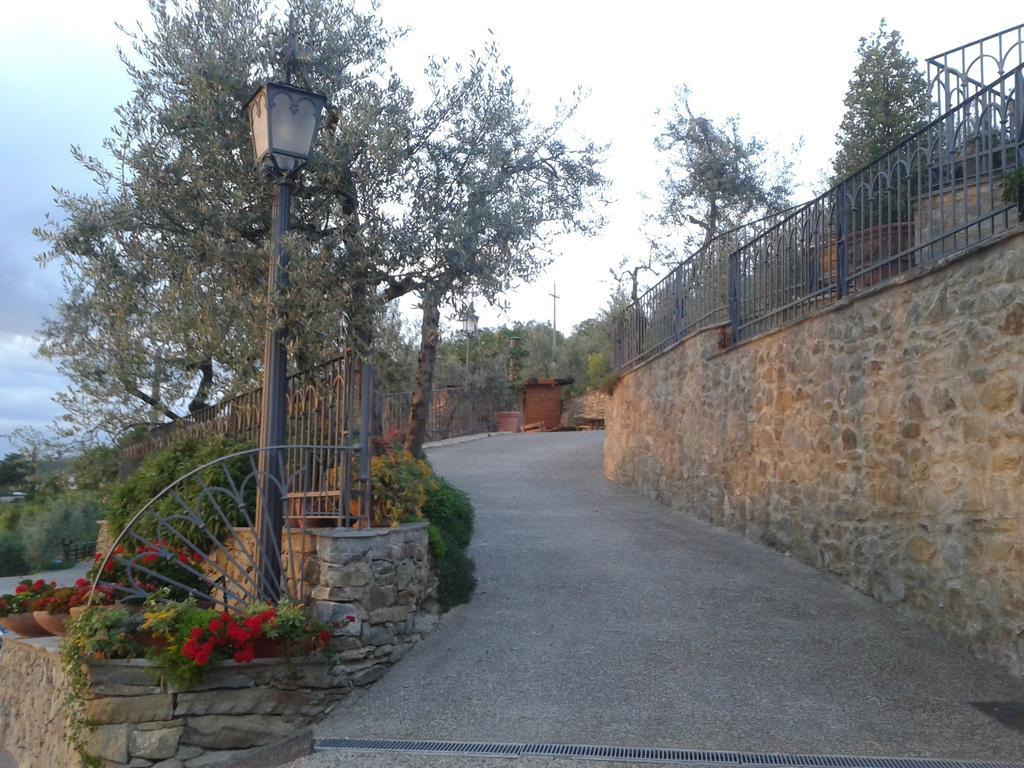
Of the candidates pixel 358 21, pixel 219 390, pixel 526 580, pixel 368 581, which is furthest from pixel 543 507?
pixel 358 21

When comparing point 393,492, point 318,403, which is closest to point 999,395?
point 393,492

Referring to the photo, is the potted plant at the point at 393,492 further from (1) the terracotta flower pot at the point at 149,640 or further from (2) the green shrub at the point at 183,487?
(1) the terracotta flower pot at the point at 149,640

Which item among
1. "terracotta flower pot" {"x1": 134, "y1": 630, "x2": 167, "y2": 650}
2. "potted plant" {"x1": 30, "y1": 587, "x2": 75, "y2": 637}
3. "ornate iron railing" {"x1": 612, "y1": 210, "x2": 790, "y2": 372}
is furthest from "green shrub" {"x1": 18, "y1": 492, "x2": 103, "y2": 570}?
"terracotta flower pot" {"x1": 134, "y1": 630, "x2": 167, "y2": 650}

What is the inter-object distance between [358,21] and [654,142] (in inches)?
403

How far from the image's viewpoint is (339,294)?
673 centimetres

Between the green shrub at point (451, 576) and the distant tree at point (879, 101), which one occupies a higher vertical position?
the distant tree at point (879, 101)

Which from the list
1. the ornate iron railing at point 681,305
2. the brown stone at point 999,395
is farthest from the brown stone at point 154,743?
the ornate iron railing at point 681,305

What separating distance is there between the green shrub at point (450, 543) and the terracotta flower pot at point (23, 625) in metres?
3.25

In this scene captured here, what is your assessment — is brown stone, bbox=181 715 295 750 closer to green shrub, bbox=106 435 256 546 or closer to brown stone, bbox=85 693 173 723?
brown stone, bbox=85 693 173 723

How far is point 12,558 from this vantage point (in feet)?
52.9

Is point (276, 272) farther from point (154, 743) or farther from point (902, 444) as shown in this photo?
point (902, 444)

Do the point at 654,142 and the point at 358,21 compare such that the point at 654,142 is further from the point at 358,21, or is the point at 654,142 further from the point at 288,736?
the point at 288,736

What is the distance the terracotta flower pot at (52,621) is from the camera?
7.03 meters

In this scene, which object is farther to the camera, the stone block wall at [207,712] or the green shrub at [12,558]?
the green shrub at [12,558]
